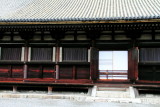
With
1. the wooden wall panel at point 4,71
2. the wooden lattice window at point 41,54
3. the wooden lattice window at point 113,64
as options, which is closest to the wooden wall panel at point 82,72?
the wooden lattice window at point 113,64

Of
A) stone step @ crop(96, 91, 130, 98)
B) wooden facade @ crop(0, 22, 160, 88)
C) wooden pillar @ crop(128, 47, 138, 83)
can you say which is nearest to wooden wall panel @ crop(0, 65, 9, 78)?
wooden facade @ crop(0, 22, 160, 88)

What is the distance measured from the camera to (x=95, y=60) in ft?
36.6

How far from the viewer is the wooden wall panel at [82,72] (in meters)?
11.5

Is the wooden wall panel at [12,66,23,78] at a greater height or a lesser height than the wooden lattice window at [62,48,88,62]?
lesser

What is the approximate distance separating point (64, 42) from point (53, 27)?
1.18 m

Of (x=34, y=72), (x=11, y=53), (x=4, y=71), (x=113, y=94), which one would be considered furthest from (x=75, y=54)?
(x=4, y=71)

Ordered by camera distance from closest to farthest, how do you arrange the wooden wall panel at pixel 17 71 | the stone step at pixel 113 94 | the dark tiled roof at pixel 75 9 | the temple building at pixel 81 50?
the stone step at pixel 113 94 < the temple building at pixel 81 50 < the wooden wall panel at pixel 17 71 < the dark tiled roof at pixel 75 9

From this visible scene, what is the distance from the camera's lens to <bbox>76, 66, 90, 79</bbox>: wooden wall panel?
11516mm

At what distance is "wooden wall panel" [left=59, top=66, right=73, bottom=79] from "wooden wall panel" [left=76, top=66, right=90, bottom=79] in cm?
37

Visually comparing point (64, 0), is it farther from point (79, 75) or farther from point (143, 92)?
point (143, 92)

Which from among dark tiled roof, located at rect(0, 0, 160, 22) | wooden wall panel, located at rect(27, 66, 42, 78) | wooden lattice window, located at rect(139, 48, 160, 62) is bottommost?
wooden wall panel, located at rect(27, 66, 42, 78)

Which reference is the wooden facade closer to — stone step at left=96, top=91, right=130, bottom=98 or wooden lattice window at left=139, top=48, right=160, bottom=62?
wooden lattice window at left=139, top=48, right=160, bottom=62

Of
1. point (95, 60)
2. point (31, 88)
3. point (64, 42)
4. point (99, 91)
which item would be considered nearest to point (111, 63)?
point (95, 60)

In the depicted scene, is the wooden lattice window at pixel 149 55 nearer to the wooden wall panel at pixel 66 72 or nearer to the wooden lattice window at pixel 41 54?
the wooden wall panel at pixel 66 72
